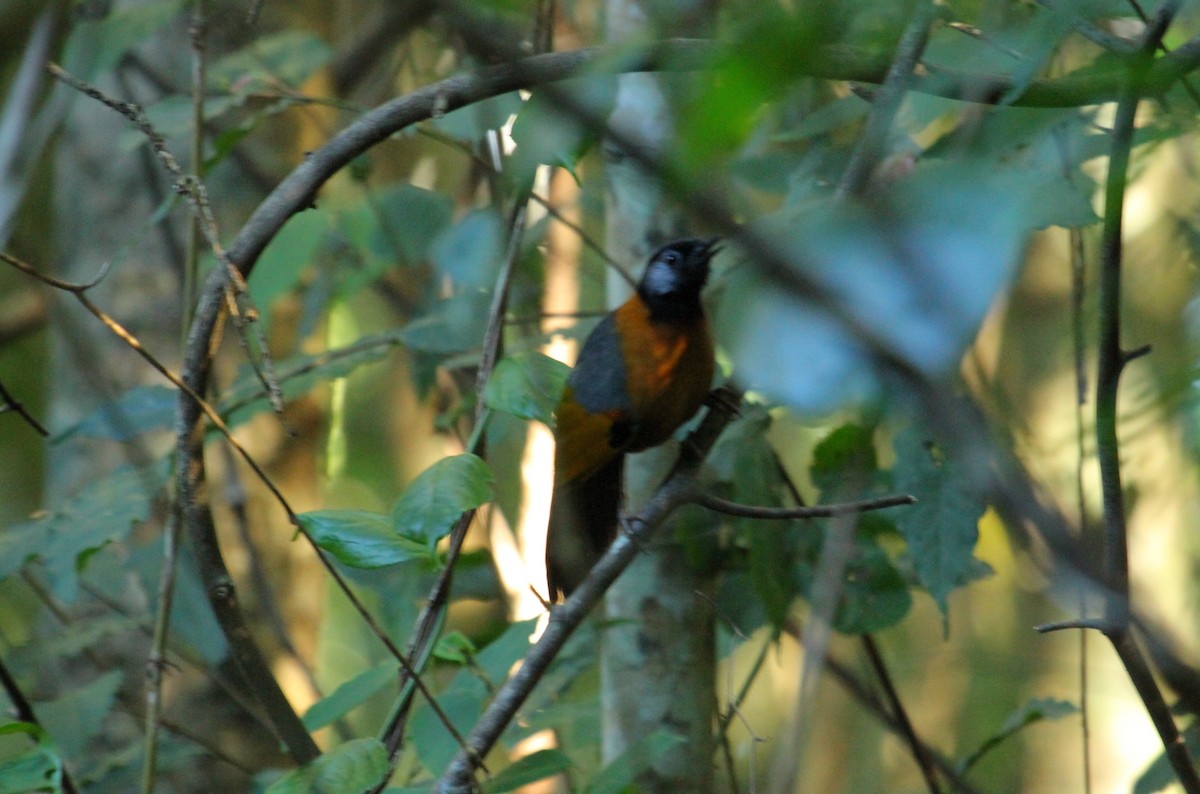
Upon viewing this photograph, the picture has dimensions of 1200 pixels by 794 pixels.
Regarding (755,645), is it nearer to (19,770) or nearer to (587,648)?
(587,648)

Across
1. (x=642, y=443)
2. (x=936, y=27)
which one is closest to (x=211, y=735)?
(x=642, y=443)

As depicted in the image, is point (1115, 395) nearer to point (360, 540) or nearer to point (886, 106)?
point (886, 106)

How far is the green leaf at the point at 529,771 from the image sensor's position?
129 cm

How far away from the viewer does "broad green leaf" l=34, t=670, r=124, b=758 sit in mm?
1939

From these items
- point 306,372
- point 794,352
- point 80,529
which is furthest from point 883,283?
point 306,372

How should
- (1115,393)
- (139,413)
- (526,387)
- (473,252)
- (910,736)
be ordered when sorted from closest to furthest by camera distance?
1. (1115,393)
2. (526,387)
3. (910,736)
4. (139,413)
5. (473,252)

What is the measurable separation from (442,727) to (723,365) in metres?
1.09

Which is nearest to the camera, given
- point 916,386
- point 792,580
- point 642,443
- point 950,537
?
point 916,386

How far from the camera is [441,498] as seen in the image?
3.68 ft

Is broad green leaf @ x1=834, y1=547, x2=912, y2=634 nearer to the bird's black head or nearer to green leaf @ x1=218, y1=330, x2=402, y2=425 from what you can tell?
the bird's black head

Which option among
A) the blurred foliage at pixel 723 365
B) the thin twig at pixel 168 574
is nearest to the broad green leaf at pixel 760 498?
the blurred foliage at pixel 723 365

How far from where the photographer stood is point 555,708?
6.47ft

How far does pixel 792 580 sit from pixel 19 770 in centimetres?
127

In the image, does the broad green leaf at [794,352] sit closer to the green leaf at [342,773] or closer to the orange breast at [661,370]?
A: the green leaf at [342,773]
